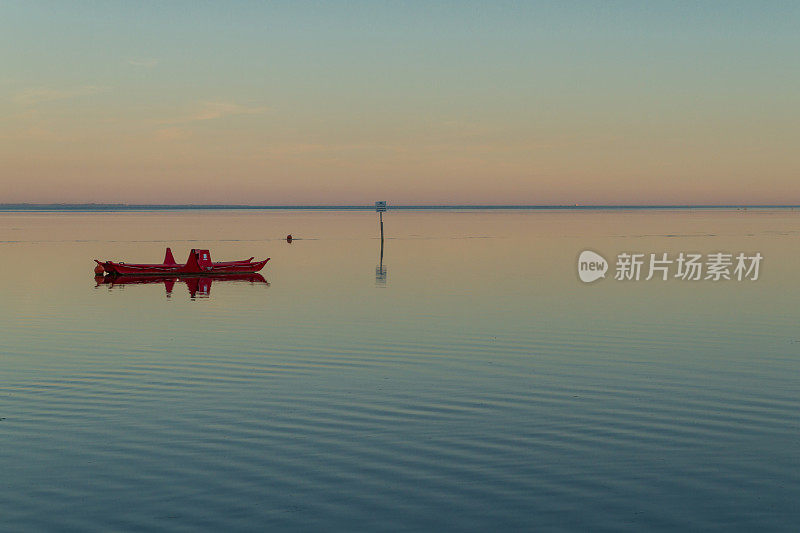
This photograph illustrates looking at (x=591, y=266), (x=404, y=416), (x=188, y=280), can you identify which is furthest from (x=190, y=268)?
(x=404, y=416)

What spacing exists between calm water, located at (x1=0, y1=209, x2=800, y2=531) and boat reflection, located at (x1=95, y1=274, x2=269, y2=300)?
1638 centimetres

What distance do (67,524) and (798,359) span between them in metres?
25.6

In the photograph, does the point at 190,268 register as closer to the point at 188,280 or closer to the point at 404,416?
the point at 188,280

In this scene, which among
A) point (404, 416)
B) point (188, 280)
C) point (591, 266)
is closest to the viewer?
point (404, 416)

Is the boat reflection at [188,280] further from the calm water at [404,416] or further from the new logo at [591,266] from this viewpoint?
the new logo at [591,266]

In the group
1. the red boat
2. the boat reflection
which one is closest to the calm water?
the boat reflection

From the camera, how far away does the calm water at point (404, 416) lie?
16453mm

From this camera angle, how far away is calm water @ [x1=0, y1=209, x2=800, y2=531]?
16453mm

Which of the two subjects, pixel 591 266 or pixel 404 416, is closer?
pixel 404 416

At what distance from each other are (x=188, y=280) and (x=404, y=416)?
188 ft

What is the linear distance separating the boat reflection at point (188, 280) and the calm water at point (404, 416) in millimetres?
16382

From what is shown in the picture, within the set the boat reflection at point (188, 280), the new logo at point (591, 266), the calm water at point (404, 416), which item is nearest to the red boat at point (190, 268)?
the boat reflection at point (188, 280)

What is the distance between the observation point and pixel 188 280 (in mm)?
77875

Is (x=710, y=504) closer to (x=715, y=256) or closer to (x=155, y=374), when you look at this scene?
(x=155, y=374)
